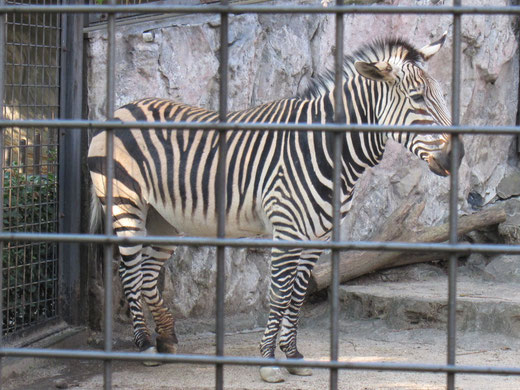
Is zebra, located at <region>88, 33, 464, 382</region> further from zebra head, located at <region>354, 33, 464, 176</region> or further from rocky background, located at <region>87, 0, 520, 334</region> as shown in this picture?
rocky background, located at <region>87, 0, 520, 334</region>

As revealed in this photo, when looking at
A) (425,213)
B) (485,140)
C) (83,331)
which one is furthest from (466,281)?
(83,331)

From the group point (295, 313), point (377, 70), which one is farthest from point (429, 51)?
point (295, 313)

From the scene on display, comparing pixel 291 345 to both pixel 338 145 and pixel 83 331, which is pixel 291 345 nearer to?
pixel 83 331

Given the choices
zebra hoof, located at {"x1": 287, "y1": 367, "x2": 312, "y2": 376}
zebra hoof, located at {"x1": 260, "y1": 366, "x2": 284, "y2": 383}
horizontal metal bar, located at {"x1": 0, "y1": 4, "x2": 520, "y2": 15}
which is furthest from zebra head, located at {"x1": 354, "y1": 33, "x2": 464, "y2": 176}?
horizontal metal bar, located at {"x1": 0, "y1": 4, "x2": 520, "y2": 15}

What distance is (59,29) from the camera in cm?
586

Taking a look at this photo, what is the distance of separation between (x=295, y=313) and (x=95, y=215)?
163 cm

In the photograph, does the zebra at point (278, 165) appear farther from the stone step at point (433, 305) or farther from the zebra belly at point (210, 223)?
the stone step at point (433, 305)

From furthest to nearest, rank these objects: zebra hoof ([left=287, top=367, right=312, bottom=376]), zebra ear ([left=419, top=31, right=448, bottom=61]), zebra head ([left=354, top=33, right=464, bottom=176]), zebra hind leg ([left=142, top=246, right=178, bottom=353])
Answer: zebra hind leg ([left=142, top=246, right=178, bottom=353]), zebra ear ([left=419, top=31, right=448, bottom=61]), zebra hoof ([left=287, top=367, right=312, bottom=376]), zebra head ([left=354, top=33, right=464, bottom=176])

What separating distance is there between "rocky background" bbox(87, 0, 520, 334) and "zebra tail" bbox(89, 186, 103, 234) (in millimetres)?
499

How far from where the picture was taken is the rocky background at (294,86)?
6.34m

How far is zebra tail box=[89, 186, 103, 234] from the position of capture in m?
5.86

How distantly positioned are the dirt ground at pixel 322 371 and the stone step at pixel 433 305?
0.08 m

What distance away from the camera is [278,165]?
5.42 m

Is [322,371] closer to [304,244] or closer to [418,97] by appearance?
[418,97]
